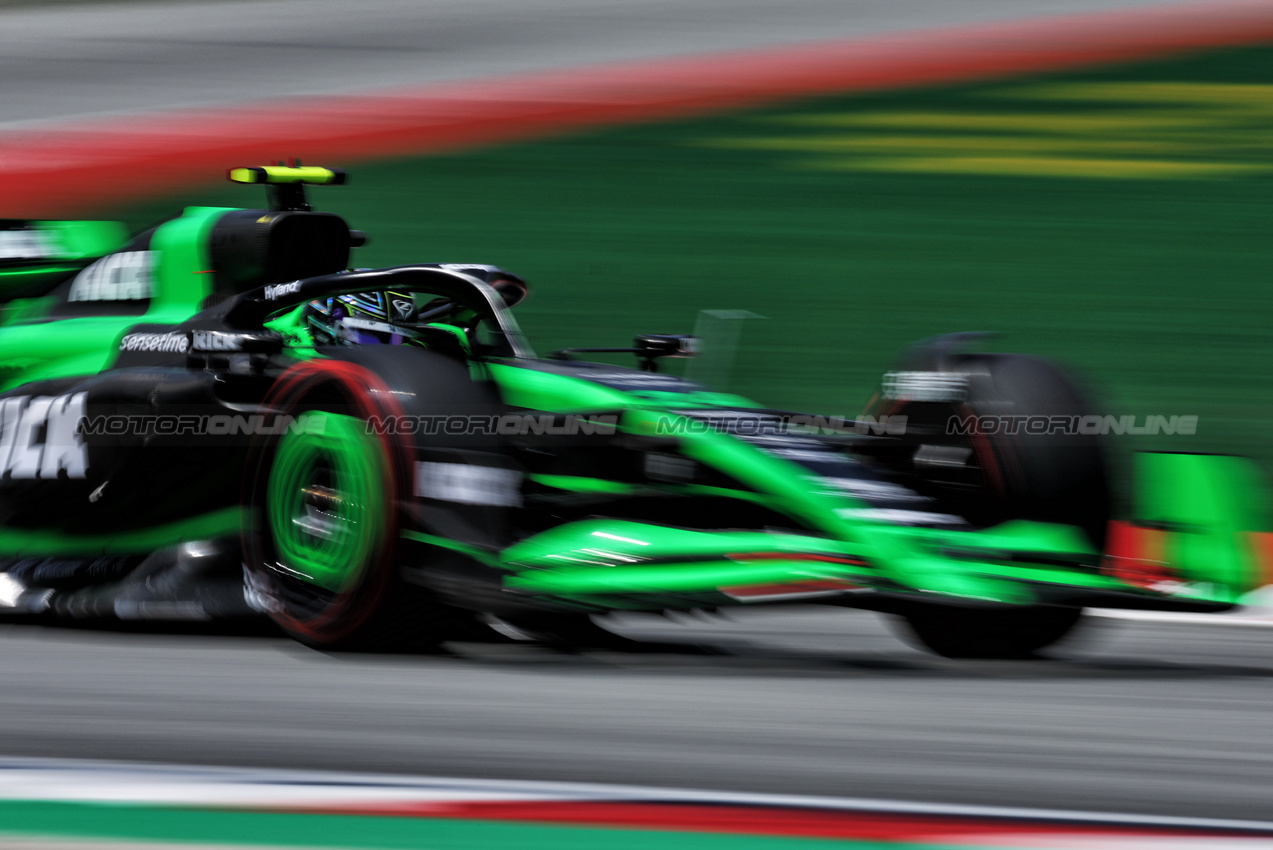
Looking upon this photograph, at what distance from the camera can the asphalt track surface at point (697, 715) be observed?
10.4 feet

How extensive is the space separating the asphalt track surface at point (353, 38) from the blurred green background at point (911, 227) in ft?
7.13

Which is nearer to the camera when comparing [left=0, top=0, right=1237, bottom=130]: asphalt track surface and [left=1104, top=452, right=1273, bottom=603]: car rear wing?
[left=1104, top=452, right=1273, bottom=603]: car rear wing

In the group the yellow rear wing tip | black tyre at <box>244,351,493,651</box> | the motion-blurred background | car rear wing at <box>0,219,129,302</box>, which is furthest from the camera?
the motion-blurred background

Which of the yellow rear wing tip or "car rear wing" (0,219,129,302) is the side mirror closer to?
the yellow rear wing tip

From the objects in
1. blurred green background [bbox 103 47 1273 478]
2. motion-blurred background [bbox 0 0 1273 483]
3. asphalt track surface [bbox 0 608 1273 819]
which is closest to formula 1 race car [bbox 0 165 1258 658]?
asphalt track surface [bbox 0 608 1273 819]

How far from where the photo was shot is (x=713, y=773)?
313 centimetres

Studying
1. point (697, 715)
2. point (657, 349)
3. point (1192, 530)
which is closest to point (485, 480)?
Answer: point (697, 715)

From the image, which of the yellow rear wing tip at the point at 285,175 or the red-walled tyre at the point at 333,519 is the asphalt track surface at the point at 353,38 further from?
the red-walled tyre at the point at 333,519

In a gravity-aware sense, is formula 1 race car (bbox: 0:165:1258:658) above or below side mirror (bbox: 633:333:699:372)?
below

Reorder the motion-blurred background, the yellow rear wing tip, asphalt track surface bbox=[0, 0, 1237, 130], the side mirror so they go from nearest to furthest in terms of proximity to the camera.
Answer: the side mirror, the yellow rear wing tip, the motion-blurred background, asphalt track surface bbox=[0, 0, 1237, 130]

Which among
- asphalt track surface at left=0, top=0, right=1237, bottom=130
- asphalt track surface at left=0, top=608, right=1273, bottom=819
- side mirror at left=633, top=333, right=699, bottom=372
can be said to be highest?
asphalt track surface at left=0, top=0, right=1237, bottom=130

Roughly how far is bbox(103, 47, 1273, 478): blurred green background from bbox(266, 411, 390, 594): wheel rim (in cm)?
504

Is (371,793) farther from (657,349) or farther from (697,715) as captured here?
(657,349)

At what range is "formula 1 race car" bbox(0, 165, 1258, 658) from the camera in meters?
4.12
